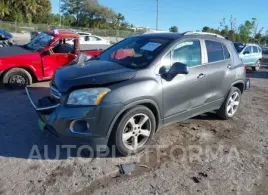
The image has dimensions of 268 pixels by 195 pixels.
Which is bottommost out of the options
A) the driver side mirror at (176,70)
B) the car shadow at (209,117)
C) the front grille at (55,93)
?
the car shadow at (209,117)

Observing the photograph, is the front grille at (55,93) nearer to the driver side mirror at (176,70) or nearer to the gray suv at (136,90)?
the gray suv at (136,90)

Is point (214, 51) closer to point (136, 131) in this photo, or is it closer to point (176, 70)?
point (176, 70)

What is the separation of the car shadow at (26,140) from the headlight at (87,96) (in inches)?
33.2

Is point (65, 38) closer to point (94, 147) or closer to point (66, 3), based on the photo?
point (94, 147)

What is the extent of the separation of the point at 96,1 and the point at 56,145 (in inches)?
3177

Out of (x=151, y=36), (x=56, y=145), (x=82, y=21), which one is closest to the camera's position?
(x=56, y=145)

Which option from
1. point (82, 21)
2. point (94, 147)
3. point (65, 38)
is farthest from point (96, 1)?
point (94, 147)

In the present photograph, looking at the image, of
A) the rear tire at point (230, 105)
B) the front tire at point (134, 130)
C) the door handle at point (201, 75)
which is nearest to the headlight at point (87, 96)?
the front tire at point (134, 130)

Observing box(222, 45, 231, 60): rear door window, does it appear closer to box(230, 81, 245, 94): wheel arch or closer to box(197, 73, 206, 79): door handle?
box(230, 81, 245, 94): wheel arch

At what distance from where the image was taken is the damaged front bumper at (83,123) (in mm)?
3422

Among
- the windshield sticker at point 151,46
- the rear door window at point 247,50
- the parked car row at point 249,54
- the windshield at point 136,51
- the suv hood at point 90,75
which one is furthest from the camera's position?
the rear door window at point 247,50

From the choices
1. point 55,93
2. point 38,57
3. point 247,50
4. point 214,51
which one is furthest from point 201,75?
point 247,50

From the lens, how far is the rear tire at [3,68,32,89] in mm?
6898

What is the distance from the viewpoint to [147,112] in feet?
12.7
